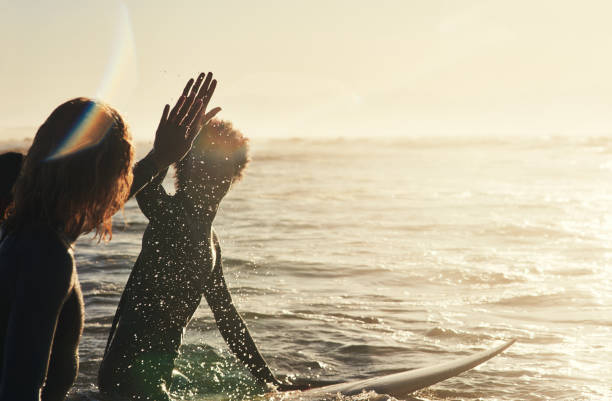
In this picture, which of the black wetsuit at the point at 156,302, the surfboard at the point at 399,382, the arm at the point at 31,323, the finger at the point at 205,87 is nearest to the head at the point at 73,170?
the arm at the point at 31,323

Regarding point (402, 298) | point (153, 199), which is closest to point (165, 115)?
point (153, 199)

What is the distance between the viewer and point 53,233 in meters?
1.91

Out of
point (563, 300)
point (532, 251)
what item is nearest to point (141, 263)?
point (563, 300)

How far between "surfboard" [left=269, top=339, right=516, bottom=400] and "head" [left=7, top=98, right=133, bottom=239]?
4.12m

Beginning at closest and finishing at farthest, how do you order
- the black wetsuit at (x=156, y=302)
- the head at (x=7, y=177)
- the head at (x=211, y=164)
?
the head at (x=7, y=177)
the black wetsuit at (x=156, y=302)
the head at (x=211, y=164)

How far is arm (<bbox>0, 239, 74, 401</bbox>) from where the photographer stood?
1817 mm

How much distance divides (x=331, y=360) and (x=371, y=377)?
70 cm

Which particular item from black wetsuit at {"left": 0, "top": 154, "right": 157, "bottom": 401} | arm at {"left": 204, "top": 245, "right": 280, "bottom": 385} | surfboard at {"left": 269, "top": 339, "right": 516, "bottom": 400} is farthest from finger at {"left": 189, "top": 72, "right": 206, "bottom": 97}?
surfboard at {"left": 269, "top": 339, "right": 516, "bottom": 400}

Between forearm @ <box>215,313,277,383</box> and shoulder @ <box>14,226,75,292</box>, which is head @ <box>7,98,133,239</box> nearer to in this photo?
shoulder @ <box>14,226,75,292</box>

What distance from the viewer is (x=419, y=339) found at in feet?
27.7

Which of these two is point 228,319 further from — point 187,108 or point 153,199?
point 187,108

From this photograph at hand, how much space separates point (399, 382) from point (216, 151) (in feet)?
9.82

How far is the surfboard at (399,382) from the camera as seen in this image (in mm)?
6026

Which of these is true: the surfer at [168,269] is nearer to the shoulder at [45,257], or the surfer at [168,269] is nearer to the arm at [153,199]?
the arm at [153,199]
